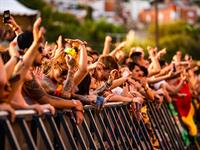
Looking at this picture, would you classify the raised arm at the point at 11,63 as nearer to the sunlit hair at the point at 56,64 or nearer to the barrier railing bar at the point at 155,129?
the sunlit hair at the point at 56,64

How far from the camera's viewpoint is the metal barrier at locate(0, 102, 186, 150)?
25.8 ft

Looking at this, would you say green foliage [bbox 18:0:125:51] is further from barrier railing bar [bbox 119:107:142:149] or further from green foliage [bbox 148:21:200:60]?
barrier railing bar [bbox 119:107:142:149]

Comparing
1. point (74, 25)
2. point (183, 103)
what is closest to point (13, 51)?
point (183, 103)

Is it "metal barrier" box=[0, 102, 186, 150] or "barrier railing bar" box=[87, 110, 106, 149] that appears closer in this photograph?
"metal barrier" box=[0, 102, 186, 150]

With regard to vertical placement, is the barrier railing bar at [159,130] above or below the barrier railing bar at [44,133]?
below

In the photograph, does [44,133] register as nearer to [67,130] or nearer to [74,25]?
[67,130]

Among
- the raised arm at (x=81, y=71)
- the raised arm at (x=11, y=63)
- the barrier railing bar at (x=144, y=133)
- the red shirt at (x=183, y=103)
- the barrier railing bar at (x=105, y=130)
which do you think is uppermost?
the raised arm at (x=11, y=63)

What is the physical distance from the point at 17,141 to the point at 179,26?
113494mm

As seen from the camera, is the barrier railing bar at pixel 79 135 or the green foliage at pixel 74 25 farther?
the green foliage at pixel 74 25

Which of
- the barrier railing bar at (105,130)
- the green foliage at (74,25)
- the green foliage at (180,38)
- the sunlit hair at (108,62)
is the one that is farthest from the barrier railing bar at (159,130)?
the green foliage at (74,25)

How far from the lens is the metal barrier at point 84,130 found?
7.86m

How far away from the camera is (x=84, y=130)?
1017cm

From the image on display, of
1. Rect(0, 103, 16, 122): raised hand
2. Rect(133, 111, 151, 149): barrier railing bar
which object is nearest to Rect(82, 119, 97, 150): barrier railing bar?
Rect(0, 103, 16, 122): raised hand

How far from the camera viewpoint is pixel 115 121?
Answer: 11.9 metres
